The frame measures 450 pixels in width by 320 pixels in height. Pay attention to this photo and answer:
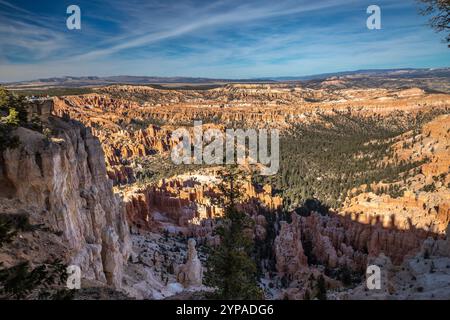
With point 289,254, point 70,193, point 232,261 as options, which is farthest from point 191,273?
point 232,261

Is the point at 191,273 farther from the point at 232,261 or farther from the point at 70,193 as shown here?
the point at 232,261

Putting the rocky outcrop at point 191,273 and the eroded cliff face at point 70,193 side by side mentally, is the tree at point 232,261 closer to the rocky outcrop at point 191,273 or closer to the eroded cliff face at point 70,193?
the eroded cliff face at point 70,193

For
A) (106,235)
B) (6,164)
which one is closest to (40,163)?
(6,164)

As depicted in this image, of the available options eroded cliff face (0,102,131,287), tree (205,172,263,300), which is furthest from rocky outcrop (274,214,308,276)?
tree (205,172,263,300)

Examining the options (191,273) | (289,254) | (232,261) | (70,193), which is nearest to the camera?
(232,261)

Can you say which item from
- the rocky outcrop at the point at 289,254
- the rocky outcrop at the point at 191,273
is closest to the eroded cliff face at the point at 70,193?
the rocky outcrop at the point at 191,273

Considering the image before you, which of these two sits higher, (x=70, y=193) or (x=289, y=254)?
(x=70, y=193)

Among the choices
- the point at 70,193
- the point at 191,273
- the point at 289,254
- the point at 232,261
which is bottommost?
the point at 289,254

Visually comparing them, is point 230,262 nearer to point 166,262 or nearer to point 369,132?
point 166,262
